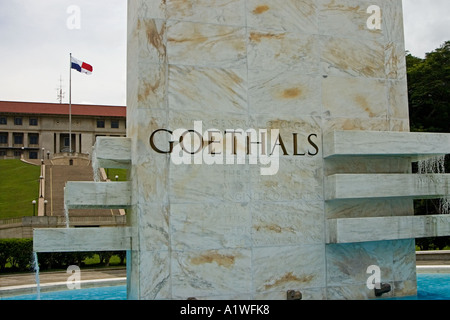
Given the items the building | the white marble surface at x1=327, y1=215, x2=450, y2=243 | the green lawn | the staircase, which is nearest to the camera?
the white marble surface at x1=327, y1=215, x2=450, y2=243

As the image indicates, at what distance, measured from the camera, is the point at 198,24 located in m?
12.0

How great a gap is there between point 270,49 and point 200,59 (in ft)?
5.75

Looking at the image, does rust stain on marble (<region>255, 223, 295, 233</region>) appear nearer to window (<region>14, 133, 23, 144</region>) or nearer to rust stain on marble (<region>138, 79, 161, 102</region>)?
rust stain on marble (<region>138, 79, 161, 102</region>)

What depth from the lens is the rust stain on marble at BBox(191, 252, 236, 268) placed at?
1151cm

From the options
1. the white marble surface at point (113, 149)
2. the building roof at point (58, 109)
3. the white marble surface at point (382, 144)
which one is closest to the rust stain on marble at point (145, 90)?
the white marble surface at point (113, 149)

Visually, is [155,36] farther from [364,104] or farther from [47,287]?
[47,287]

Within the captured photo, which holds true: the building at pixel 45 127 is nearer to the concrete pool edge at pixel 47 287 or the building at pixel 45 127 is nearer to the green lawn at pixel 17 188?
the green lawn at pixel 17 188

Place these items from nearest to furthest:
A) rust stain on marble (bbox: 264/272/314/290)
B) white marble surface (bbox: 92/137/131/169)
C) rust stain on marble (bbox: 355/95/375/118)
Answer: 1. rust stain on marble (bbox: 264/272/314/290)
2. white marble surface (bbox: 92/137/131/169)
3. rust stain on marble (bbox: 355/95/375/118)

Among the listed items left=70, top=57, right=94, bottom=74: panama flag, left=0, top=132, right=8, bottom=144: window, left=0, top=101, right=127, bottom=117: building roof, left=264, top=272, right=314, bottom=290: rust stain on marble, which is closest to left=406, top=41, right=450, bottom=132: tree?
left=70, top=57, right=94, bottom=74: panama flag

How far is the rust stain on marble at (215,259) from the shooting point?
11.5 meters

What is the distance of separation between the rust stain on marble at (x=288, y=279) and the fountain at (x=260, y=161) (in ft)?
0.11

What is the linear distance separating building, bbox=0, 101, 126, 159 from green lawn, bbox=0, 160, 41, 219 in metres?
16.0
